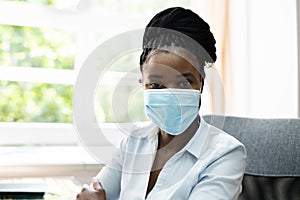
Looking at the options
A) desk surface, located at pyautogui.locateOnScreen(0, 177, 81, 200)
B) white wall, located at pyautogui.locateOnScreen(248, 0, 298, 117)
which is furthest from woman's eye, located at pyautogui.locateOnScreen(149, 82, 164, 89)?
white wall, located at pyautogui.locateOnScreen(248, 0, 298, 117)

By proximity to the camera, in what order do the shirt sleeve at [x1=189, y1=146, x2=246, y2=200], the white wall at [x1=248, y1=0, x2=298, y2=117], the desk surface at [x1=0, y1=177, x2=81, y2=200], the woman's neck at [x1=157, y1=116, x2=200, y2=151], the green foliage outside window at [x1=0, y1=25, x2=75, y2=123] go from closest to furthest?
the shirt sleeve at [x1=189, y1=146, x2=246, y2=200] < the woman's neck at [x1=157, y1=116, x2=200, y2=151] < the desk surface at [x1=0, y1=177, x2=81, y2=200] < the white wall at [x1=248, y1=0, x2=298, y2=117] < the green foliage outside window at [x1=0, y1=25, x2=75, y2=123]

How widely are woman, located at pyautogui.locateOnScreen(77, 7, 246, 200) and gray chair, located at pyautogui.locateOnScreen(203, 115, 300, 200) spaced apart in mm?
155

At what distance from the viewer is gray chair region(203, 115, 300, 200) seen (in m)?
1.21

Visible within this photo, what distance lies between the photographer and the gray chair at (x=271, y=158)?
1.21 meters

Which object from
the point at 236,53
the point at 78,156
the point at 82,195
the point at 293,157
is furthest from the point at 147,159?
the point at 236,53

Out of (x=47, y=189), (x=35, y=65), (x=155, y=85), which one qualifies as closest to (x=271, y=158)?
(x=155, y=85)

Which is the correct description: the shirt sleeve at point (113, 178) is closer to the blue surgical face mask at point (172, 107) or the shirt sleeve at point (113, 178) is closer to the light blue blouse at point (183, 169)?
the light blue blouse at point (183, 169)

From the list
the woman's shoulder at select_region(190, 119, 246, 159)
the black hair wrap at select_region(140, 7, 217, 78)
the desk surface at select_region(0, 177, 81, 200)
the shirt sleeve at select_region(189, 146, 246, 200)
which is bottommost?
the desk surface at select_region(0, 177, 81, 200)

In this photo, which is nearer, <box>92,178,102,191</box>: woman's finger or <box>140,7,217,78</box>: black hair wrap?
<box>140,7,217,78</box>: black hair wrap

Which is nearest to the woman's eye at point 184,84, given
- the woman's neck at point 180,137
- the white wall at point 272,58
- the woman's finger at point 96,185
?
the woman's neck at point 180,137

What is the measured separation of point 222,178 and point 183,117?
185 millimetres

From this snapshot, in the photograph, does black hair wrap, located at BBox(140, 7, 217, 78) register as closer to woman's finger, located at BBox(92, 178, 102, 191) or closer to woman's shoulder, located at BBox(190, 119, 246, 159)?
woman's shoulder, located at BBox(190, 119, 246, 159)

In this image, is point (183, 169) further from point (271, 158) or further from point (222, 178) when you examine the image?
point (271, 158)

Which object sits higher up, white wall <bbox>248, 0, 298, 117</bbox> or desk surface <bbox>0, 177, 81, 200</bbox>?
white wall <bbox>248, 0, 298, 117</bbox>
